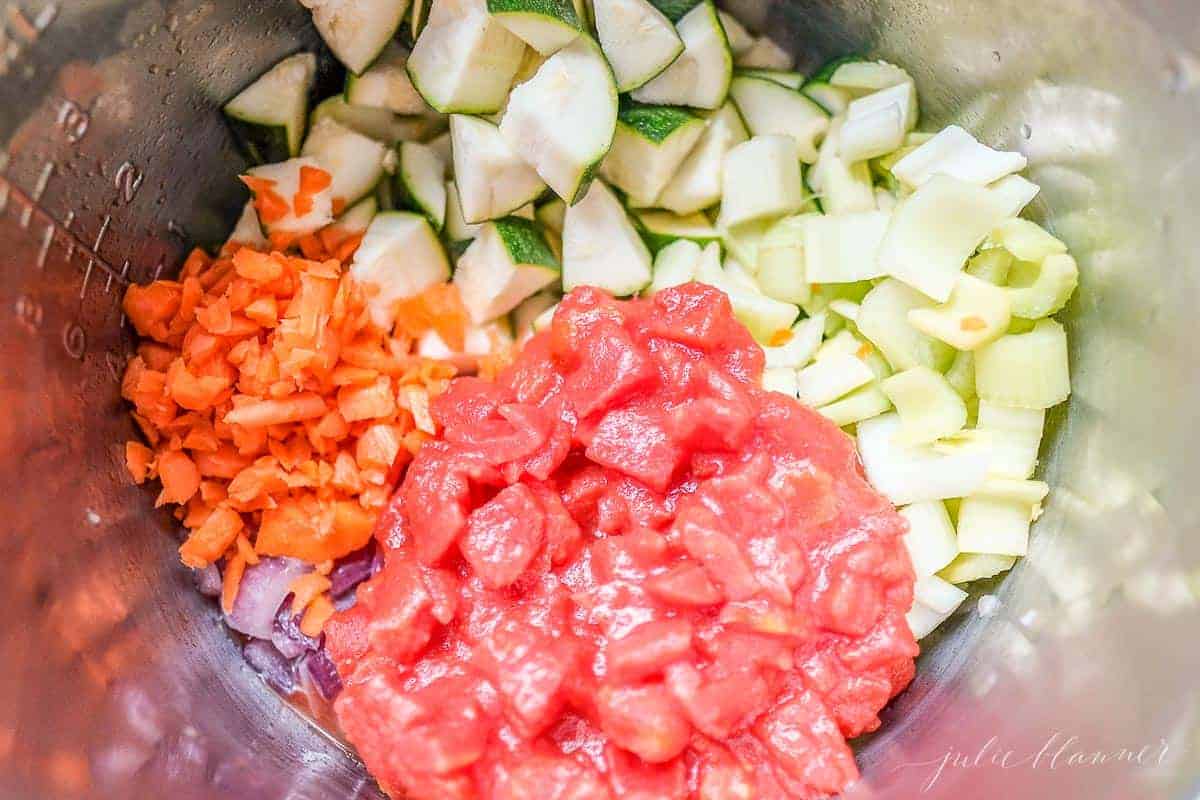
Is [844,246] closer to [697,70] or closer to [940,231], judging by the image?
[940,231]

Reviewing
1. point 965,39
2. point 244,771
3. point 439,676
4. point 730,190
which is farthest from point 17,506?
point 965,39

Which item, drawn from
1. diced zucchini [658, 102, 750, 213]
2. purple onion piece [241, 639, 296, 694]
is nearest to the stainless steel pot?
purple onion piece [241, 639, 296, 694]

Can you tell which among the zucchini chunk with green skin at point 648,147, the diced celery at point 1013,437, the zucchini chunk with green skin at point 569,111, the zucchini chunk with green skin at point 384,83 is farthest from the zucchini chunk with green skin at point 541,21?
the diced celery at point 1013,437

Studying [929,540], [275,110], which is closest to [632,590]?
[929,540]

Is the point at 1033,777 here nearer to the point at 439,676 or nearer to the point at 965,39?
the point at 439,676

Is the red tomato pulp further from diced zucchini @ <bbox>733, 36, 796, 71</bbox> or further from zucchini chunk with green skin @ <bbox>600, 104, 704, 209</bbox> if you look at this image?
diced zucchini @ <bbox>733, 36, 796, 71</bbox>
